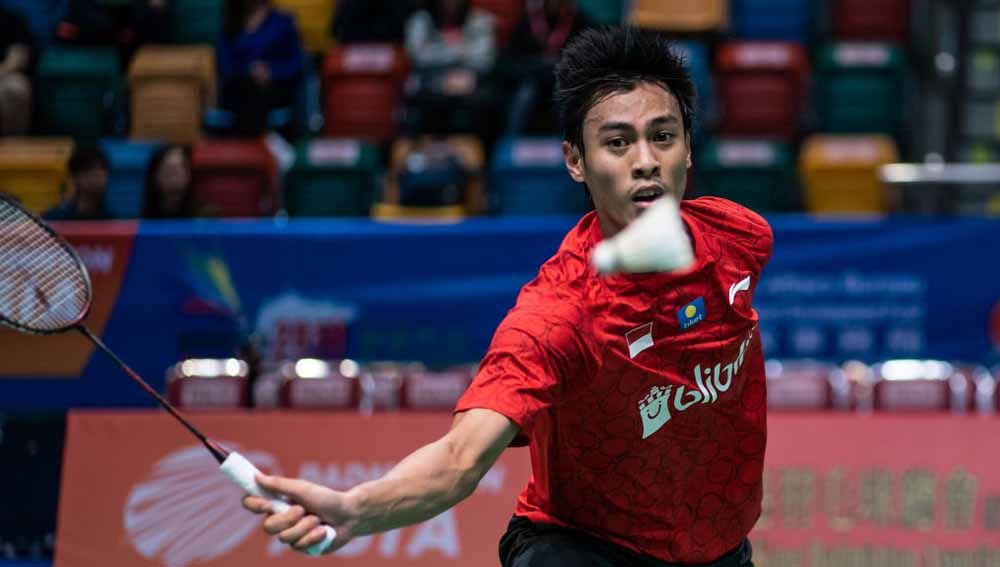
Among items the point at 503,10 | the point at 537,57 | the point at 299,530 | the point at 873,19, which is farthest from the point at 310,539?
the point at 873,19

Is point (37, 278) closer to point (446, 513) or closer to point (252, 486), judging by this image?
point (252, 486)

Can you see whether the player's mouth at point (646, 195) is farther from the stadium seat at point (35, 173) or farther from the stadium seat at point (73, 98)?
the stadium seat at point (73, 98)

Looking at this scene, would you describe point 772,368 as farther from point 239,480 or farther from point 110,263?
point 239,480

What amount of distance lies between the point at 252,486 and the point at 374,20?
677cm

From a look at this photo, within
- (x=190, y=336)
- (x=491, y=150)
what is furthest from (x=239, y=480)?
(x=491, y=150)

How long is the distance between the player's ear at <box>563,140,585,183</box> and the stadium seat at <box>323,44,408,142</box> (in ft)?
17.9

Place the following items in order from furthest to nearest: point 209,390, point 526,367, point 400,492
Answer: point 209,390 → point 526,367 → point 400,492

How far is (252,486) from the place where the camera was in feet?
7.98

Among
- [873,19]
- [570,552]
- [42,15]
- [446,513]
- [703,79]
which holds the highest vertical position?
[42,15]

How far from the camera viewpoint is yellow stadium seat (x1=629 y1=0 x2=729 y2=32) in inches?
340

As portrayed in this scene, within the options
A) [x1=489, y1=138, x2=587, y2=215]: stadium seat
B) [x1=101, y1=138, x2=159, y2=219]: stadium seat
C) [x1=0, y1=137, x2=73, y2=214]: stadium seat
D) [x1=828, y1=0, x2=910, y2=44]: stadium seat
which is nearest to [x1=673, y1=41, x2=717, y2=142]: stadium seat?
[x1=828, y1=0, x2=910, y2=44]: stadium seat

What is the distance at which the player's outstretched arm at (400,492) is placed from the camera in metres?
2.38

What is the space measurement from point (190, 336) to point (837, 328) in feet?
8.62

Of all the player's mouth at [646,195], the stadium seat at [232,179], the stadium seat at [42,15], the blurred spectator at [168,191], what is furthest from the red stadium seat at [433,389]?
the stadium seat at [42,15]
